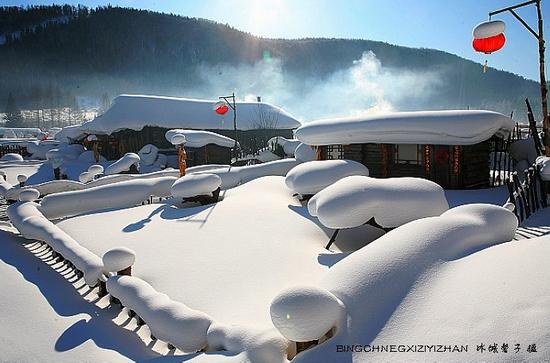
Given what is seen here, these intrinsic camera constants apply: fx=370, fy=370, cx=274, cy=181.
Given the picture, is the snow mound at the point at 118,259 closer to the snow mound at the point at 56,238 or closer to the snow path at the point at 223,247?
the snow mound at the point at 56,238

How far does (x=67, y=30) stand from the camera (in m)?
107

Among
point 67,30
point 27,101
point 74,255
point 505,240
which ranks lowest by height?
point 74,255

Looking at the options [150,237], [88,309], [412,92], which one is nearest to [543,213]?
[150,237]

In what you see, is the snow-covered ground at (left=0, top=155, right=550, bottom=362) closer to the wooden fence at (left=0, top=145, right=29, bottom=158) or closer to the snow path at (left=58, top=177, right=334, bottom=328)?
the snow path at (left=58, top=177, right=334, bottom=328)

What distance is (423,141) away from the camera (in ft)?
44.0

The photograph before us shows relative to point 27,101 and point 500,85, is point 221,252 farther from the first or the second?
point 500,85

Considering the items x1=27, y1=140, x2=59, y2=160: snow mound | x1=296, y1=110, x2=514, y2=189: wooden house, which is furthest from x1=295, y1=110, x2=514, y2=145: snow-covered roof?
x1=27, y1=140, x2=59, y2=160: snow mound

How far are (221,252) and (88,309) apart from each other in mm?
2788

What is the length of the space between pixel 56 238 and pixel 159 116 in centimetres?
2196

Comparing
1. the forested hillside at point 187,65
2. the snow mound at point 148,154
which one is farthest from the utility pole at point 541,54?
the forested hillside at point 187,65

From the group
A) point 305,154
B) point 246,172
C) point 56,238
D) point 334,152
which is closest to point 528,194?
point 334,152

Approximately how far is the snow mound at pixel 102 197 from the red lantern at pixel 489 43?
11.7 meters

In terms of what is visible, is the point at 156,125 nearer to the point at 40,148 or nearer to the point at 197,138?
the point at 197,138

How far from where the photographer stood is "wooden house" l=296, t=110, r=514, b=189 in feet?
42.2
